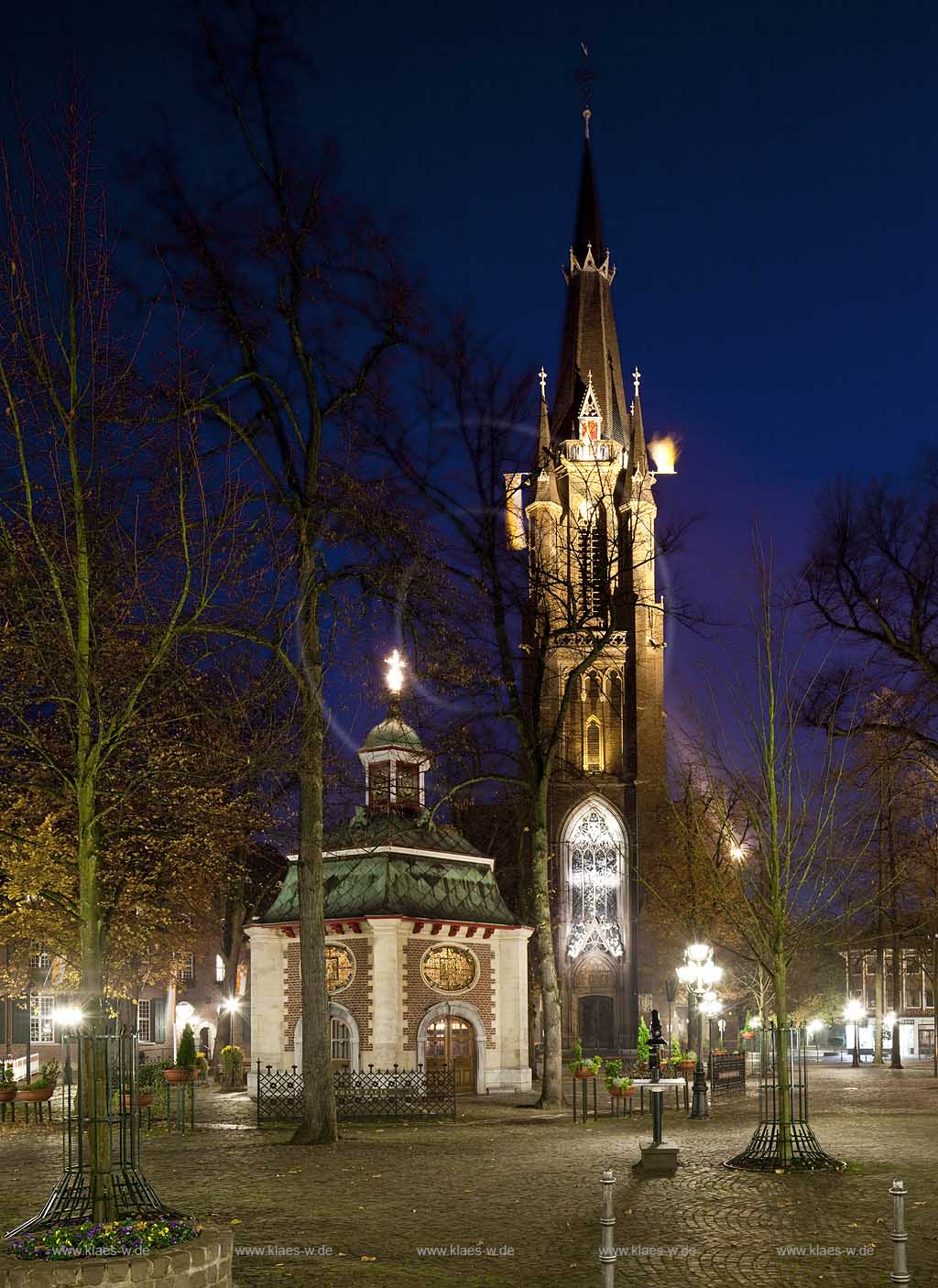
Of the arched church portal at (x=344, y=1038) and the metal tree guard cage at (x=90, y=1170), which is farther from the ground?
the metal tree guard cage at (x=90, y=1170)

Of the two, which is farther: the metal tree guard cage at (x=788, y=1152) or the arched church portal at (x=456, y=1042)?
the arched church portal at (x=456, y=1042)

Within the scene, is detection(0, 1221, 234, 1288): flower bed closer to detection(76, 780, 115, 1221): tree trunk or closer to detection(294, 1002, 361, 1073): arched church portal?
detection(76, 780, 115, 1221): tree trunk

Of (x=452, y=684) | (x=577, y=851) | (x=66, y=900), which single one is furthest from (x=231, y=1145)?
(x=577, y=851)

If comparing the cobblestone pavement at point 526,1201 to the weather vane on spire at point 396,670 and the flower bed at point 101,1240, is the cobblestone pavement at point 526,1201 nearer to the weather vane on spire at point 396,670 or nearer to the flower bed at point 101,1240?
the flower bed at point 101,1240

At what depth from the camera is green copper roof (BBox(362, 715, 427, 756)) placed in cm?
3891

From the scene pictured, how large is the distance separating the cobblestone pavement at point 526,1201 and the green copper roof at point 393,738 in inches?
537

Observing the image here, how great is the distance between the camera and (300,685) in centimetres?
2316

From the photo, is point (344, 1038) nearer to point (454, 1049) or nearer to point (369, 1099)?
point (454, 1049)

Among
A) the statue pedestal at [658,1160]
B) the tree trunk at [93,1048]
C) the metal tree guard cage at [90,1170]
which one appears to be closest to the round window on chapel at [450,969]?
the statue pedestal at [658,1160]

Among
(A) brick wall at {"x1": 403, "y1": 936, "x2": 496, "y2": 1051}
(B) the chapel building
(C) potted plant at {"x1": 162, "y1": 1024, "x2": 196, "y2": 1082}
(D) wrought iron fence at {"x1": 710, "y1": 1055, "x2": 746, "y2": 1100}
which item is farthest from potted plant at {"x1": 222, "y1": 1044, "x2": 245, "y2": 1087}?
(D) wrought iron fence at {"x1": 710, "y1": 1055, "x2": 746, "y2": 1100}

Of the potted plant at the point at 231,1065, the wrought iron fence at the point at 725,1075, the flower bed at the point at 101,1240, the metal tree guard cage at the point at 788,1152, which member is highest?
the flower bed at the point at 101,1240

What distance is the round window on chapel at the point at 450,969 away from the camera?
1385 inches

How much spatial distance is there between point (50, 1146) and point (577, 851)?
154 ft

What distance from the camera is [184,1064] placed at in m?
38.8
